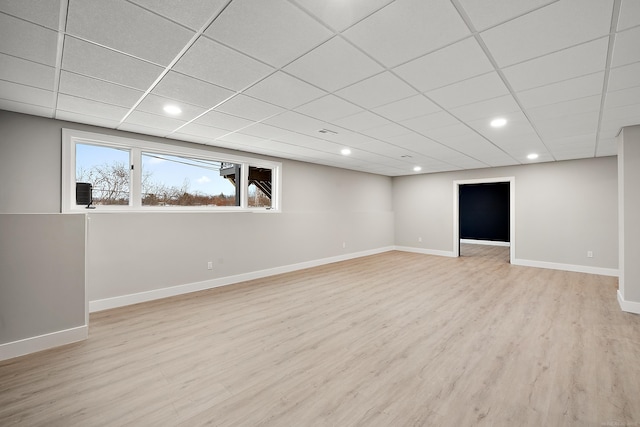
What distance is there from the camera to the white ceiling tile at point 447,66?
194 centimetres

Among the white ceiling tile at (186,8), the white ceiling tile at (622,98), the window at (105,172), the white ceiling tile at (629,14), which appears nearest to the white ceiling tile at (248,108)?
the white ceiling tile at (186,8)

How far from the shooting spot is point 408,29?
1718 millimetres

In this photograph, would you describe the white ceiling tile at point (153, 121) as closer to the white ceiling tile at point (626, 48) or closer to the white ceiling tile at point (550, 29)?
the white ceiling tile at point (550, 29)

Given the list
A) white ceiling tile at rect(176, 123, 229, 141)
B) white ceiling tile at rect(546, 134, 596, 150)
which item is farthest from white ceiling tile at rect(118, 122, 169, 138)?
white ceiling tile at rect(546, 134, 596, 150)

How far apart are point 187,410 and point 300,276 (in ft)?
12.4

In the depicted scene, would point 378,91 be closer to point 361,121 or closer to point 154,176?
point 361,121

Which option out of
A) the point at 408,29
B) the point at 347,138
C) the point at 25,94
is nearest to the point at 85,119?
the point at 25,94

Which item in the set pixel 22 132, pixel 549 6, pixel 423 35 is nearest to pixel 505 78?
pixel 549 6

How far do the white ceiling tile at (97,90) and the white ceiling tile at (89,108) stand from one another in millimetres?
130

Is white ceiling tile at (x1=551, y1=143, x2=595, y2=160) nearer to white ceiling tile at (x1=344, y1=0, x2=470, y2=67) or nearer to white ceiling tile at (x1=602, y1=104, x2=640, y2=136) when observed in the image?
white ceiling tile at (x1=602, y1=104, x2=640, y2=136)

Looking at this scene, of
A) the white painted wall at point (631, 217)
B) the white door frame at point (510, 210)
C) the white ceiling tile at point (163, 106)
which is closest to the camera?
the white ceiling tile at point (163, 106)

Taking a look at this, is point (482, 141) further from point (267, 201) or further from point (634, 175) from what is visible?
point (267, 201)

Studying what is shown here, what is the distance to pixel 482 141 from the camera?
4492mm

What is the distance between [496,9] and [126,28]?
221 centimetres
